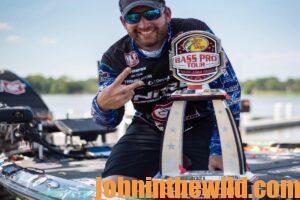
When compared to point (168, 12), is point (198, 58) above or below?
below

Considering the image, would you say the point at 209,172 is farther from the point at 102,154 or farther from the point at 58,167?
the point at 102,154

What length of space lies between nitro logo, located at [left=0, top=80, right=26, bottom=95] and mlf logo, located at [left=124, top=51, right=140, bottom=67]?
3885 mm

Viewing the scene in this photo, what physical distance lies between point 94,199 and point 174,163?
2.39 feet

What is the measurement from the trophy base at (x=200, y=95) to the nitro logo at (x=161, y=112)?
75 cm

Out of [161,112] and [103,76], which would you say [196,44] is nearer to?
[161,112]

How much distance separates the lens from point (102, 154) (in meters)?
5.94

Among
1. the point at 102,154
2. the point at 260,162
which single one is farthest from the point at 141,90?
the point at 102,154

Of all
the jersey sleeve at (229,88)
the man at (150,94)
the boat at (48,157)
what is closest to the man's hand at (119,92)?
the man at (150,94)

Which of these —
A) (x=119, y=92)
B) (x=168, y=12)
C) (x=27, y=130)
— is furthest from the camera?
(x=27, y=130)

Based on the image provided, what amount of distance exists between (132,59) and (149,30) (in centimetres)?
39

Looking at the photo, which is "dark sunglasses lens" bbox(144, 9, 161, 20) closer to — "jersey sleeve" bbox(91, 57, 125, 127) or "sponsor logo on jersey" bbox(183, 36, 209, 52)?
"sponsor logo on jersey" bbox(183, 36, 209, 52)

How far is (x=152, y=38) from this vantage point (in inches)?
123

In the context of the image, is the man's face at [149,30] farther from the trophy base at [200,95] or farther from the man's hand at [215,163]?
the man's hand at [215,163]

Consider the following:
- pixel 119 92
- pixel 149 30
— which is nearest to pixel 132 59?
pixel 149 30
